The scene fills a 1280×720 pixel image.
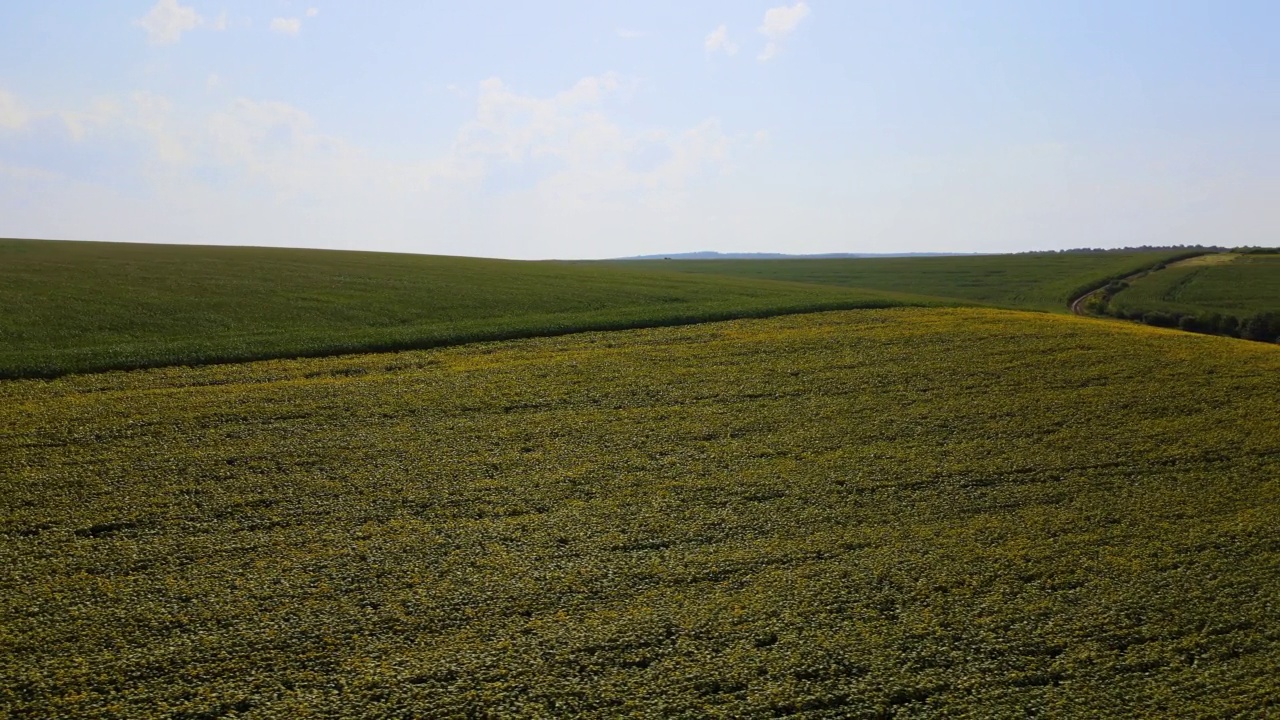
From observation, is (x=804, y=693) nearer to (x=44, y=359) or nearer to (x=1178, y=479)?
(x=1178, y=479)

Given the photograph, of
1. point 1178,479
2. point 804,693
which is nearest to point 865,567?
point 804,693

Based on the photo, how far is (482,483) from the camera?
1377 centimetres

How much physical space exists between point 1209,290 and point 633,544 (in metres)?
46.5

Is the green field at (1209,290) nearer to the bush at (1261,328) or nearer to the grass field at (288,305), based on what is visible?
the bush at (1261,328)

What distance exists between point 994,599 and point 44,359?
61.3 ft

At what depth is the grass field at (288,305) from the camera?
69.9 ft

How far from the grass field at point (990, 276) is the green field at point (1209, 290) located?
9.30ft

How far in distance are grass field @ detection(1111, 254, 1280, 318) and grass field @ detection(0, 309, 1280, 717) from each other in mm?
25370

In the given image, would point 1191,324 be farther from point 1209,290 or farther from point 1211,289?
point 1211,289

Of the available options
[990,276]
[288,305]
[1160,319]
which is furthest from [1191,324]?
[288,305]

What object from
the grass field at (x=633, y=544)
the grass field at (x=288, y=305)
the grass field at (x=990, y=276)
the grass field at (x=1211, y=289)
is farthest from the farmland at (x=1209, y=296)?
the grass field at (x=633, y=544)

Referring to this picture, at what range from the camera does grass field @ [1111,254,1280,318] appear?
137ft

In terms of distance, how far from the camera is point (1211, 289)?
4784 cm

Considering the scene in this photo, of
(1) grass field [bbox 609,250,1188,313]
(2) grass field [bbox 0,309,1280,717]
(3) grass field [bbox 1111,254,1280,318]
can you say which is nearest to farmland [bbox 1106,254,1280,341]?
(3) grass field [bbox 1111,254,1280,318]
